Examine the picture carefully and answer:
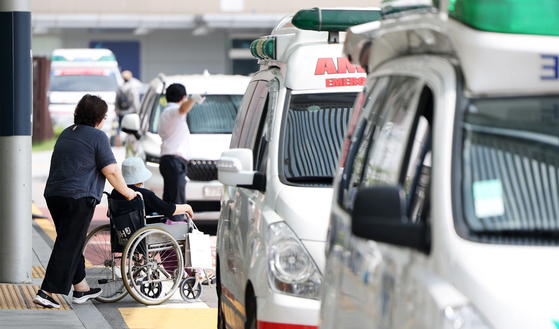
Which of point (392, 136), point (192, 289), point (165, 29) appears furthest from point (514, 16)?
point (165, 29)

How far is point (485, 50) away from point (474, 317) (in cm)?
83

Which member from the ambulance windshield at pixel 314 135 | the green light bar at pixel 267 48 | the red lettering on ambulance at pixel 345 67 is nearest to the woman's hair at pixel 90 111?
the green light bar at pixel 267 48

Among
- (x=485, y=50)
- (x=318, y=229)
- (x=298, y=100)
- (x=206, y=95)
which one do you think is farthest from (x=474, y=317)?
(x=206, y=95)

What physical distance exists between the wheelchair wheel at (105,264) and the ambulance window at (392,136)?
181 inches

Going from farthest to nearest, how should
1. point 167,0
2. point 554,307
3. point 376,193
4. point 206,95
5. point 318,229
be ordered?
point 167,0 → point 206,95 → point 318,229 → point 376,193 → point 554,307

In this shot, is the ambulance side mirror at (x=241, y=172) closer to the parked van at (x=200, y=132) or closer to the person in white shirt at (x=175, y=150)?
the person in white shirt at (x=175, y=150)

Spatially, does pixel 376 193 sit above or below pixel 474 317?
above

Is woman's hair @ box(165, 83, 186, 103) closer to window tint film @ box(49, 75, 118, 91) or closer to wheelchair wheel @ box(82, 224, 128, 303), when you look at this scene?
wheelchair wheel @ box(82, 224, 128, 303)

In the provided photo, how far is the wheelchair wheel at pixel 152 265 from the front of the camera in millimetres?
7383

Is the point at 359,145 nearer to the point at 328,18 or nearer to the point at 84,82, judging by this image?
the point at 328,18

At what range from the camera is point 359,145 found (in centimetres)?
383

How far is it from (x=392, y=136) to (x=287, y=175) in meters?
1.93

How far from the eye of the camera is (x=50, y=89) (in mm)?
26969

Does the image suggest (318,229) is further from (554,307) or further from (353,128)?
(554,307)
